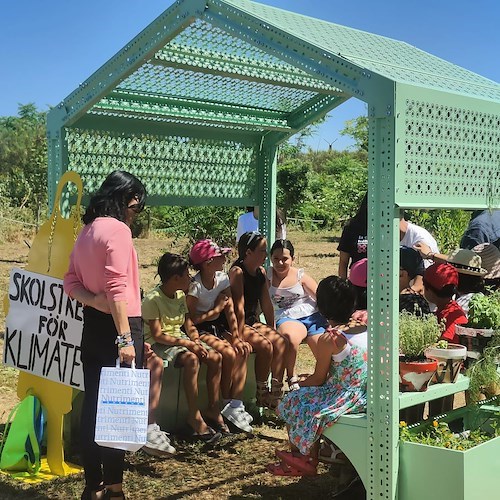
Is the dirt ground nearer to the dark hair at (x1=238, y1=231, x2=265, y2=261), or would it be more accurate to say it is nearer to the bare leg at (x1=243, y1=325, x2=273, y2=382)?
the bare leg at (x1=243, y1=325, x2=273, y2=382)

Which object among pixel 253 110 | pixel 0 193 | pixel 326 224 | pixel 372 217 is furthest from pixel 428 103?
pixel 326 224

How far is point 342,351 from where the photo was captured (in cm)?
403

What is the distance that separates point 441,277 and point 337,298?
83 cm

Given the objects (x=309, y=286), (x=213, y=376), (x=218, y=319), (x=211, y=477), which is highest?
(x=309, y=286)

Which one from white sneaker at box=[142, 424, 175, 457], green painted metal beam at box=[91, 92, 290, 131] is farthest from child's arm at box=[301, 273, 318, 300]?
white sneaker at box=[142, 424, 175, 457]

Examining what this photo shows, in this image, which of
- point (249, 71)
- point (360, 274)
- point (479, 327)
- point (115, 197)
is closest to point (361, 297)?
point (360, 274)

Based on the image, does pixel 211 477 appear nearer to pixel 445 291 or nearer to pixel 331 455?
pixel 331 455

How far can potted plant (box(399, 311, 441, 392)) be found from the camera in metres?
3.82

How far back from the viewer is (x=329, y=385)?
4.07 metres

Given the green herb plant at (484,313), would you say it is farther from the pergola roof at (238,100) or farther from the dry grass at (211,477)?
the dry grass at (211,477)

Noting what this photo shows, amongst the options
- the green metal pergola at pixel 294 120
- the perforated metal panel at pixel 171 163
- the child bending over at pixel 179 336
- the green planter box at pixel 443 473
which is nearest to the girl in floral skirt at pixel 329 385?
the green metal pergola at pixel 294 120

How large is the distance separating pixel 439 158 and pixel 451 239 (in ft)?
35.4

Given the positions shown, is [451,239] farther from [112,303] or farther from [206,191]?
[112,303]

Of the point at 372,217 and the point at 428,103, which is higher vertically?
the point at 428,103
